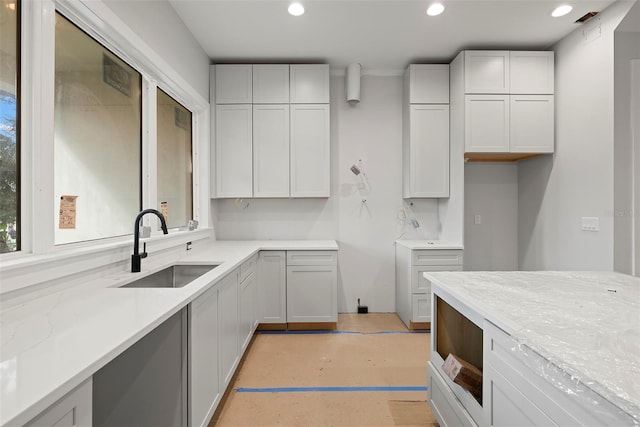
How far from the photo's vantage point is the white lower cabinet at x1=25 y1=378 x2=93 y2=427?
2.23 ft

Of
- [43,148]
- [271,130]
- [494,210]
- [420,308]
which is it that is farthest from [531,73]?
[43,148]

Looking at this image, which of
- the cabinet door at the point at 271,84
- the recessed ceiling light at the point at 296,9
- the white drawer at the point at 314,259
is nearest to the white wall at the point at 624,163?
the white drawer at the point at 314,259

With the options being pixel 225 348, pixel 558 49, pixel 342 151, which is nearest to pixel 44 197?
pixel 225 348

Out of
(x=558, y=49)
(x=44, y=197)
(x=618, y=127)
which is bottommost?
(x=44, y=197)

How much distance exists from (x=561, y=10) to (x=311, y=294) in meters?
3.48

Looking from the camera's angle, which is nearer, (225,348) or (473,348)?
(473,348)

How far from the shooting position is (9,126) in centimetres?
129

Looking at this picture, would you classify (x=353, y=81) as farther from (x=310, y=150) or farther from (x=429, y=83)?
(x=310, y=150)

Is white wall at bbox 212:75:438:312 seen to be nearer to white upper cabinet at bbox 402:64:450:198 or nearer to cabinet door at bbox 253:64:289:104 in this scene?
white upper cabinet at bbox 402:64:450:198

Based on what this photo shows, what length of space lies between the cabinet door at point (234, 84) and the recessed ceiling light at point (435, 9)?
1.94 m

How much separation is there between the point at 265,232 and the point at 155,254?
1.60 metres

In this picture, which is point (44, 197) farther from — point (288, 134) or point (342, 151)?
point (342, 151)

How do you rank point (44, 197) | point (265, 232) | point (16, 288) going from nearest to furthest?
point (16, 288), point (44, 197), point (265, 232)

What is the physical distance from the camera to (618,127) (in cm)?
246
